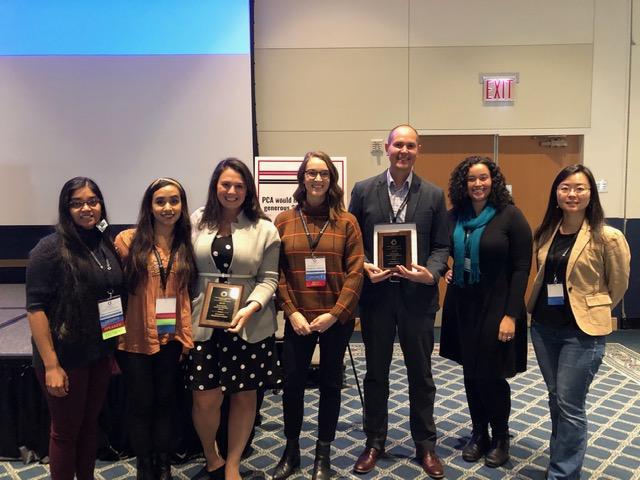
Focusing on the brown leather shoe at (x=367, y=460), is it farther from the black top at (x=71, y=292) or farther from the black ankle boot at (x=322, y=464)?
the black top at (x=71, y=292)

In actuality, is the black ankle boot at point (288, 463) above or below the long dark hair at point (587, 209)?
below

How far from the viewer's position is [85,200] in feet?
5.98

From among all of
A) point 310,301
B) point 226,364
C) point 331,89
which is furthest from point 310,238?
Answer: point 331,89

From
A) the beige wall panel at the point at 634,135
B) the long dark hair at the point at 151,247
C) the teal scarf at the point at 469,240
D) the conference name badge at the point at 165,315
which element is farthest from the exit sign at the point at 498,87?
the conference name badge at the point at 165,315

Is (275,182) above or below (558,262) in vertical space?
above

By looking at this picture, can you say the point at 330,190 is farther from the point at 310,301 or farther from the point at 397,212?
the point at 310,301

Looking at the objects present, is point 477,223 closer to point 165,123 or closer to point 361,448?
point 361,448

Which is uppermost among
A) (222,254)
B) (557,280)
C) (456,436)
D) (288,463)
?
(222,254)

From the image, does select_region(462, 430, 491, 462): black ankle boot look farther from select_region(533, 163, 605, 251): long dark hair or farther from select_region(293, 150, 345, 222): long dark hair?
select_region(293, 150, 345, 222): long dark hair

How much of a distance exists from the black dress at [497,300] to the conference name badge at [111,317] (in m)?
1.60

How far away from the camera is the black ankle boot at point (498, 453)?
2.43m

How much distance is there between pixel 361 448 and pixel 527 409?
4.16 feet

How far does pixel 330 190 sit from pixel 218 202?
516 mm

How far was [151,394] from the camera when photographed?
2006mm
